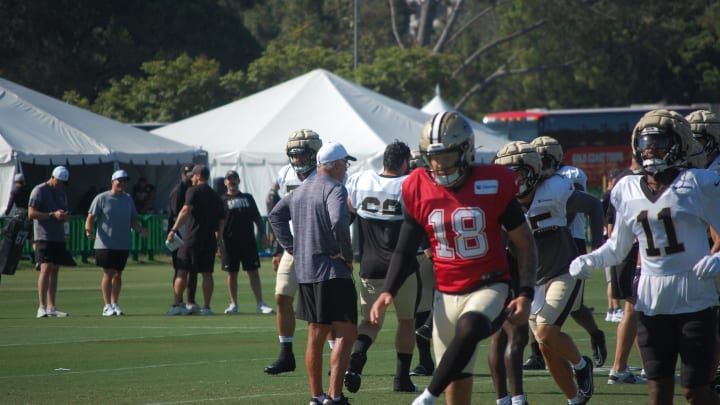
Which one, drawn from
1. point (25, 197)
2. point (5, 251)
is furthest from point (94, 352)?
point (25, 197)

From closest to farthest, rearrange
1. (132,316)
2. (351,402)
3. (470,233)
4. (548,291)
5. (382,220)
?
(470,233)
(548,291)
(351,402)
(382,220)
(132,316)

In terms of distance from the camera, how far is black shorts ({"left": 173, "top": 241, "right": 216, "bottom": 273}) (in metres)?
17.9

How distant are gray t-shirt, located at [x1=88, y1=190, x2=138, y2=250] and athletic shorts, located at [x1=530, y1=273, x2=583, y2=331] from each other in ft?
32.2

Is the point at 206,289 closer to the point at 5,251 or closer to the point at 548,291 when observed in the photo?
the point at 5,251

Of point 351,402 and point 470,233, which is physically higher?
point 470,233

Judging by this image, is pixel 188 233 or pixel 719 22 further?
pixel 719 22

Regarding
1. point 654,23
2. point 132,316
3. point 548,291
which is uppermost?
point 654,23

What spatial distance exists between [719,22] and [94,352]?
174ft

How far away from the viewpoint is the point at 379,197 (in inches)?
444

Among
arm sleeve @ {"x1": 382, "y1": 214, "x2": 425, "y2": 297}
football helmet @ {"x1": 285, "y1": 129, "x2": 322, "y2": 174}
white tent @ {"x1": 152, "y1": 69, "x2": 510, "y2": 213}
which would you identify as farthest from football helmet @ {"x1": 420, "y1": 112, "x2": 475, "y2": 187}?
white tent @ {"x1": 152, "y1": 69, "x2": 510, "y2": 213}

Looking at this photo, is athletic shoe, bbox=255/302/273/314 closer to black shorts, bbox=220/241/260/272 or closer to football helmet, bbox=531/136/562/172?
black shorts, bbox=220/241/260/272

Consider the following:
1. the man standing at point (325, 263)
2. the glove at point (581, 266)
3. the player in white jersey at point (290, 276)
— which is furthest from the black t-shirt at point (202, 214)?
the glove at point (581, 266)

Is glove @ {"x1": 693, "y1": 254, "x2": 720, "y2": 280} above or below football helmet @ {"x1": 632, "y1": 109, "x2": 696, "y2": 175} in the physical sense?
below

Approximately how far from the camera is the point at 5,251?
18.1 meters
